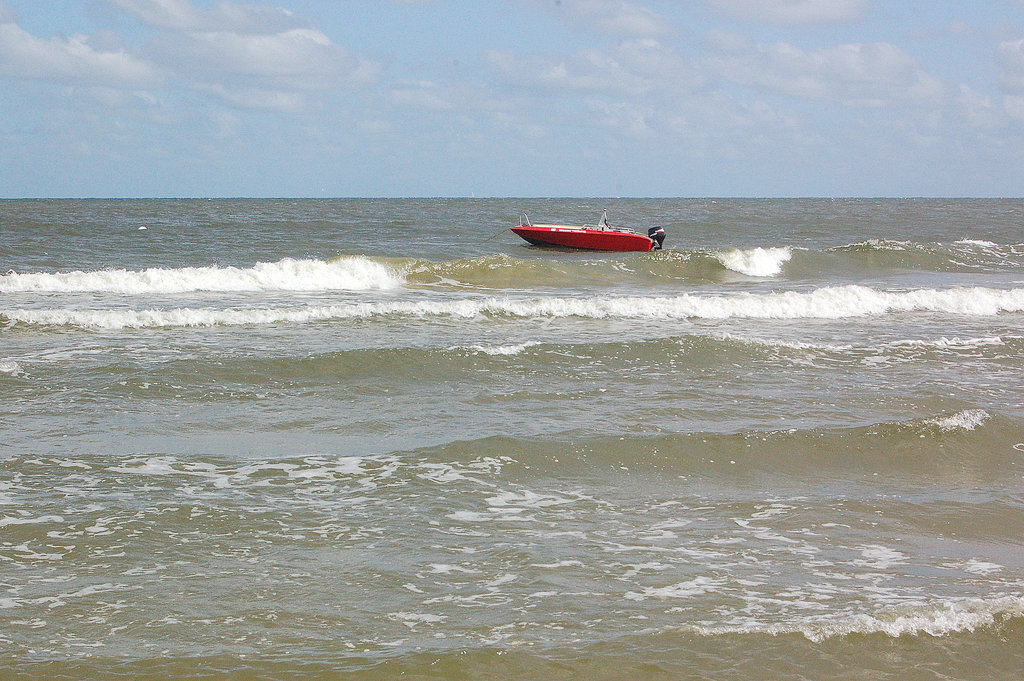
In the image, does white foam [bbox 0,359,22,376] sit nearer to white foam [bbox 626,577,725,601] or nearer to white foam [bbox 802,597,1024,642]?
white foam [bbox 626,577,725,601]

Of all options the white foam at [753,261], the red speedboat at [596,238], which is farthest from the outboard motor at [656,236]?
the white foam at [753,261]

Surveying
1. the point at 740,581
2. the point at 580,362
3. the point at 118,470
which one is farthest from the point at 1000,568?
the point at 580,362

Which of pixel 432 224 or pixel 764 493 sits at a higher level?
pixel 432 224

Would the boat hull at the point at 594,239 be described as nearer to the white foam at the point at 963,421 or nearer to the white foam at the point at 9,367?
the white foam at the point at 9,367

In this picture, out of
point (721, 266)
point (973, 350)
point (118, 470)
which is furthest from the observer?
point (721, 266)

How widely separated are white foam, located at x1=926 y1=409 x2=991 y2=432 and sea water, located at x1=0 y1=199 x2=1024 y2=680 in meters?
0.03

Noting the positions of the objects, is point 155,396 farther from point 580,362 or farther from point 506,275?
point 506,275

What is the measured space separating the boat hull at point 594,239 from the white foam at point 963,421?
2256 cm

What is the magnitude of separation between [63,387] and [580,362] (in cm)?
620

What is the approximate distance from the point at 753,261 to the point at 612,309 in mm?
12768

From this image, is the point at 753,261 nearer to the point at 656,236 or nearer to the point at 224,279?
the point at 656,236

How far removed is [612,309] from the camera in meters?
17.6

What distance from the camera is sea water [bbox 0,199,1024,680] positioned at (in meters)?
4.59

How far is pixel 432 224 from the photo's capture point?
158 feet
